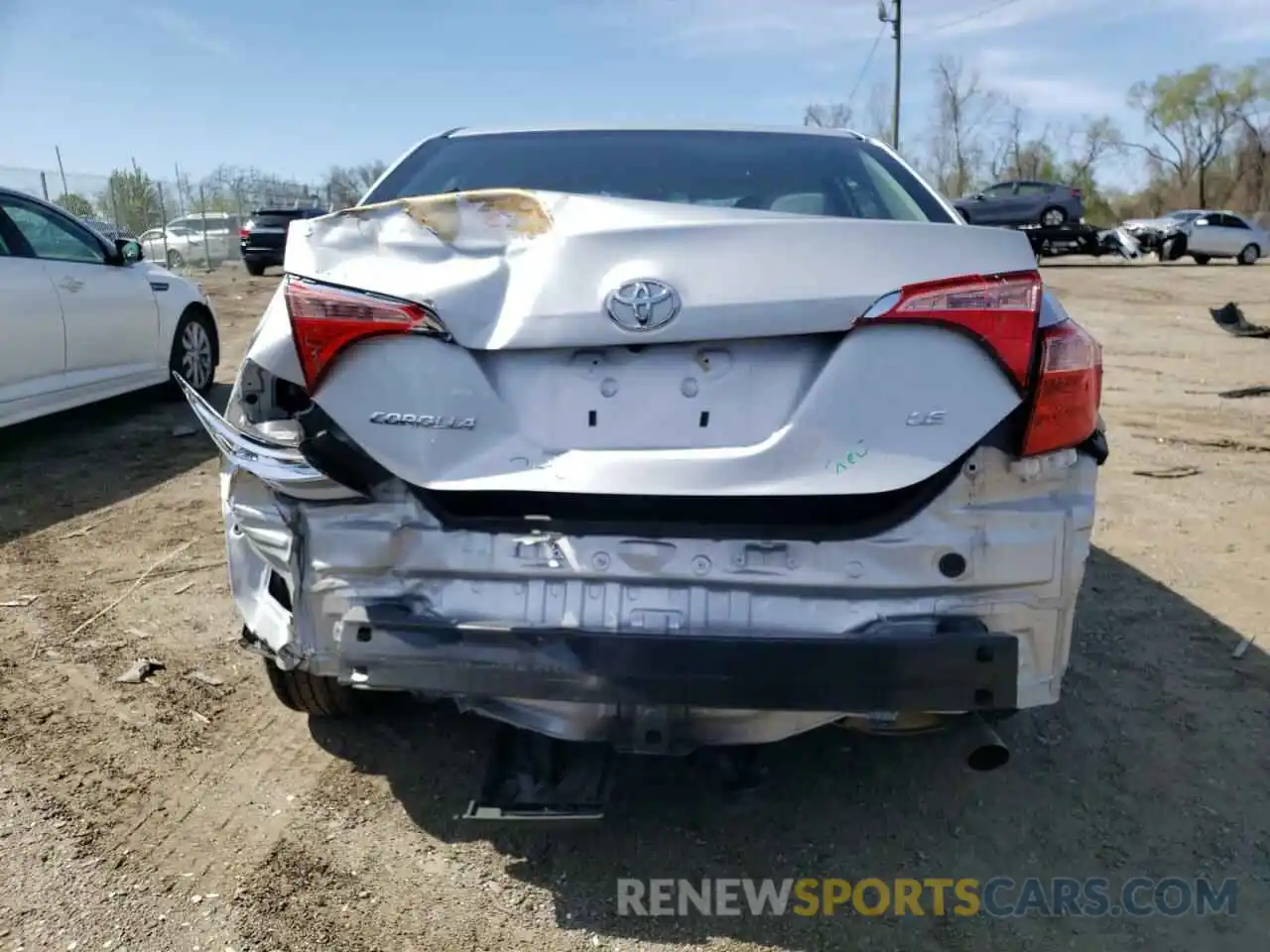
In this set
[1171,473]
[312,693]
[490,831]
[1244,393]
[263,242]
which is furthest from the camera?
[263,242]

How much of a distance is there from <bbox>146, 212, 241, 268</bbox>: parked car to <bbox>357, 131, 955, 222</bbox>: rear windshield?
2519 cm

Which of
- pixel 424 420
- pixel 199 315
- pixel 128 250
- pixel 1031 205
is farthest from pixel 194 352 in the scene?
pixel 1031 205

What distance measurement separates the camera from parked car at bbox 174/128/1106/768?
2047 millimetres

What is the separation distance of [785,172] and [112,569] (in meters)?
3.26

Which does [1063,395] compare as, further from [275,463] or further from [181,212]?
[181,212]

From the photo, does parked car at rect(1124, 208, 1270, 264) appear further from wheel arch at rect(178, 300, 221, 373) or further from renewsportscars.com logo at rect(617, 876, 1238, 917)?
renewsportscars.com logo at rect(617, 876, 1238, 917)

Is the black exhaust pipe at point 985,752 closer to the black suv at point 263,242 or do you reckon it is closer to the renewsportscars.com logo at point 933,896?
the renewsportscars.com logo at point 933,896

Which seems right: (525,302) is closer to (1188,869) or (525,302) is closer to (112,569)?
(1188,869)

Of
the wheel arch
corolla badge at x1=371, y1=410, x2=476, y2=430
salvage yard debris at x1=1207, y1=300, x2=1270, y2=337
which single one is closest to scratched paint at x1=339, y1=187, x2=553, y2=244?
corolla badge at x1=371, y1=410, x2=476, y2=430

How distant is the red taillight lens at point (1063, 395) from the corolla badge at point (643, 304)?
761 mm

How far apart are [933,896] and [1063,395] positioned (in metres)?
1.20

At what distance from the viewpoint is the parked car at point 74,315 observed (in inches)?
235

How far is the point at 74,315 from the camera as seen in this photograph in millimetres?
6398

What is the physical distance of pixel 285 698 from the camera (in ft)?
9.48
